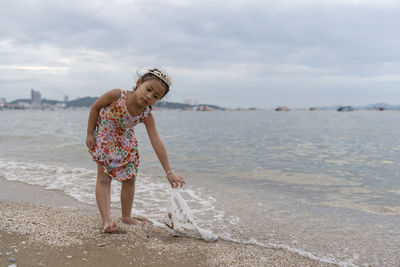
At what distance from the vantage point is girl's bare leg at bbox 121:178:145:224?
364 cm

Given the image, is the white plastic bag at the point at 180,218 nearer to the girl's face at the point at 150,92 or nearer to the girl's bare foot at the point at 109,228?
the girl's bare foot at the point at 109,228

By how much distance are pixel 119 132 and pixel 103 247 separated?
1.10m

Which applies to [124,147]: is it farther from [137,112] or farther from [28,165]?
[28,165]

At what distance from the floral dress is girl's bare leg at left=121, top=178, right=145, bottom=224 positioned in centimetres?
19

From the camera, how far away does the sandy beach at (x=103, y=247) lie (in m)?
2.69

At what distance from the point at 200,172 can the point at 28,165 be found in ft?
14.1

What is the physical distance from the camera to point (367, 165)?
9391 mm

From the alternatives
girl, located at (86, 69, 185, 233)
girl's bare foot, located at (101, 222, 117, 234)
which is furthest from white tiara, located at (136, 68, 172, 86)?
girl's bare foot, located at (101, 222, 117, 234)

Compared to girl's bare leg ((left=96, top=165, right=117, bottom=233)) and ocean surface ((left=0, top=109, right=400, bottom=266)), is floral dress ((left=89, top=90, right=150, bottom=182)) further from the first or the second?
ocean surface ((left=0, top=109, right=400, bottom=266))

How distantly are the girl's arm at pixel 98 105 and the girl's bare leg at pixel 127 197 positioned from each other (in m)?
0.58

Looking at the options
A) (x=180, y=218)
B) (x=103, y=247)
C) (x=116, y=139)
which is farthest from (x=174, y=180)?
(x=103, y=247)

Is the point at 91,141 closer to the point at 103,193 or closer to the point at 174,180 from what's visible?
the point at 103,193

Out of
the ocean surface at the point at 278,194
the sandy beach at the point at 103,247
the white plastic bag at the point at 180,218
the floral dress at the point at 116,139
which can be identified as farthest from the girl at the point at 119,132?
the ocean surface at the point at 278,194

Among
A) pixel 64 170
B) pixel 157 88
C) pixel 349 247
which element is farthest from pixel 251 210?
pixel 64 170
